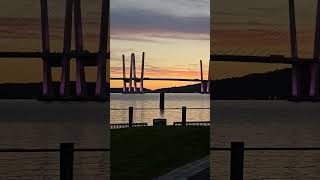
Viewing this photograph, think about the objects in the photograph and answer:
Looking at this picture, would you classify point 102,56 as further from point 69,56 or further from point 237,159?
point 237,159

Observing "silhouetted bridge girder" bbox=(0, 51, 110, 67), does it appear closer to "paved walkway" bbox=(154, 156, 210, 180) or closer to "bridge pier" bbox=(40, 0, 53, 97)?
"bridge pier" bbox=(40, 0, 53, 97)

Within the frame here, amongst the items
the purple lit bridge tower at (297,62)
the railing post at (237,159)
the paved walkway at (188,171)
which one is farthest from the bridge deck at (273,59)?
the railing post at (237,159)

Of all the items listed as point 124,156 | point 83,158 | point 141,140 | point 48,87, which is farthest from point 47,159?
point 48,87

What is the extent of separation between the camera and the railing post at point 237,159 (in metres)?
7.74

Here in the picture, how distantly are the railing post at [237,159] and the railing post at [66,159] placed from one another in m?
2.30

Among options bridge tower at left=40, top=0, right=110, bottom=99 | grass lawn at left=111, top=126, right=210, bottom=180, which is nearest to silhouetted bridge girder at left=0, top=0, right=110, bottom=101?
bridge tower at left=40, top=0, right=110, bottom=99

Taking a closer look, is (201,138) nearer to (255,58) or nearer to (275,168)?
(275,168)

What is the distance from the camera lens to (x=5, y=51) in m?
69.4

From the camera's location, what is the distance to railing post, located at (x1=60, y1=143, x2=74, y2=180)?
7594 millimetres

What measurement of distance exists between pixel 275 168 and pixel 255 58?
5482 centimetres

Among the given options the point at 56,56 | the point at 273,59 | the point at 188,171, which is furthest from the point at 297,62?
the point at 188,171

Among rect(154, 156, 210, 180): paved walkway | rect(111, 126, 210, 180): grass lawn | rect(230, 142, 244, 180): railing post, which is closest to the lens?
rect(230, 142, 244, 180): railing post

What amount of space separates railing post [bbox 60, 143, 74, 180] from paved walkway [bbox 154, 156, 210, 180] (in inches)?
147

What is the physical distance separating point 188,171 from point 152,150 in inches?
176
